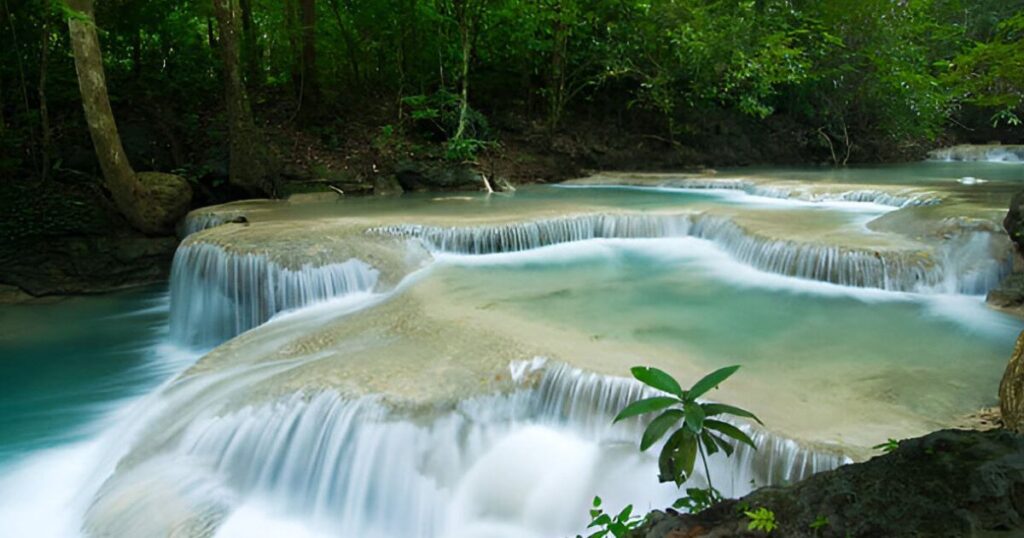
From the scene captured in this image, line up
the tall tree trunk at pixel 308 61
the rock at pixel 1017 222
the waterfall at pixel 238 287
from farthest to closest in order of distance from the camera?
the tall tree trunk at pixel 308 61 < the waterfall at pixel 238 287 < the rock at pixel 1017 222

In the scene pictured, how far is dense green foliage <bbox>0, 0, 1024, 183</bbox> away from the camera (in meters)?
11.7

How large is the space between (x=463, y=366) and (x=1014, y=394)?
3140mm

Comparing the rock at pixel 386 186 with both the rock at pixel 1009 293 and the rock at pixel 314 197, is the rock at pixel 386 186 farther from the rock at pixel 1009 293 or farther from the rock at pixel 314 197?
the rock at pixel 1009 293

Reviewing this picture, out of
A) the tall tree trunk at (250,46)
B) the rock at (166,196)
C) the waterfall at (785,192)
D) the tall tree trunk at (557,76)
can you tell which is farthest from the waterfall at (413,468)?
the tall tree trunk at (250,46)

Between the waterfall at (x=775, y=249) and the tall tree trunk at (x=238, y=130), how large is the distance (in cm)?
485

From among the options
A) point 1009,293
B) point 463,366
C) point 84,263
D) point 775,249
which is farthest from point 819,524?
point 84,263

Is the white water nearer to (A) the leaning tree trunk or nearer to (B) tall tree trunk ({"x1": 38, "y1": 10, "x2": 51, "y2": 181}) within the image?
(A) the leaning tree trunk

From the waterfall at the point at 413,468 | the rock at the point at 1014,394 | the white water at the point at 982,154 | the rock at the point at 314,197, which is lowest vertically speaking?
the waterfall at the point at 413,468

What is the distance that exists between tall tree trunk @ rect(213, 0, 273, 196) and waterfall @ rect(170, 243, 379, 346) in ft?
13.2

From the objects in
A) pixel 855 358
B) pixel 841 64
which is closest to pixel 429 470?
pixel 855 358

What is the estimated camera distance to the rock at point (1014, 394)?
10.6 ft

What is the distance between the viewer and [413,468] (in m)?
4.05

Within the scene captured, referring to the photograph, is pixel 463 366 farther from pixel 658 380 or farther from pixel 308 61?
pixel 308 61

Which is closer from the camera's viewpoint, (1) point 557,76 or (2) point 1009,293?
(2) point 1009,293
